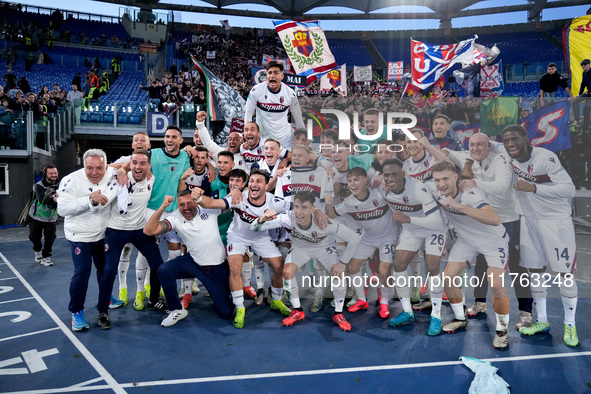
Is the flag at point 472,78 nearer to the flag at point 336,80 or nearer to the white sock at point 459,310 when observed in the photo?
the white sock at point 459,310

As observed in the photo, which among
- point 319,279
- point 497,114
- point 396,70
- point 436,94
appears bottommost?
point 319,279

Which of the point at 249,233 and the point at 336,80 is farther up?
the point at 336,80

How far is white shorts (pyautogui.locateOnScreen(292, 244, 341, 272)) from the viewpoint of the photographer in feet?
17.0

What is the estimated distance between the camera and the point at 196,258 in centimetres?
523

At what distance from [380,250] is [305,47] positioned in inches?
207

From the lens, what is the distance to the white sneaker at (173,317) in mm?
4977

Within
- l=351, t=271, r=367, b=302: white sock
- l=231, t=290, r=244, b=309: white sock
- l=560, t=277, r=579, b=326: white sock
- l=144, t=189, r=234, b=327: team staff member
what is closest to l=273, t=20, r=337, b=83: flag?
l=144, t=189, r=234, b=327: team staff member

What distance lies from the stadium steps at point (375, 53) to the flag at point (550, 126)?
3128 centimetres

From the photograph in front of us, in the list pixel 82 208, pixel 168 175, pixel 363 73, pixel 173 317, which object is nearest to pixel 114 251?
pixel 82 208

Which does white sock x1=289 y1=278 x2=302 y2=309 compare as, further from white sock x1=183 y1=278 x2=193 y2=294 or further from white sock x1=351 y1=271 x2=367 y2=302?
white sock x1=183 y1=278 x2=193 y2=294

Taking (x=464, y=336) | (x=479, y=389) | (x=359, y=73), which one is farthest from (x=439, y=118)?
(x=359, y=73)

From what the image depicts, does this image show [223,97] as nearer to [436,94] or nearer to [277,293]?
[277,293]

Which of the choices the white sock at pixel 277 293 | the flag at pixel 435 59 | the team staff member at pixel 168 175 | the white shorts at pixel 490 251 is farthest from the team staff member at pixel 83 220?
the flag at pixel 435 59

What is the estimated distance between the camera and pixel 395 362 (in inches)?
161
